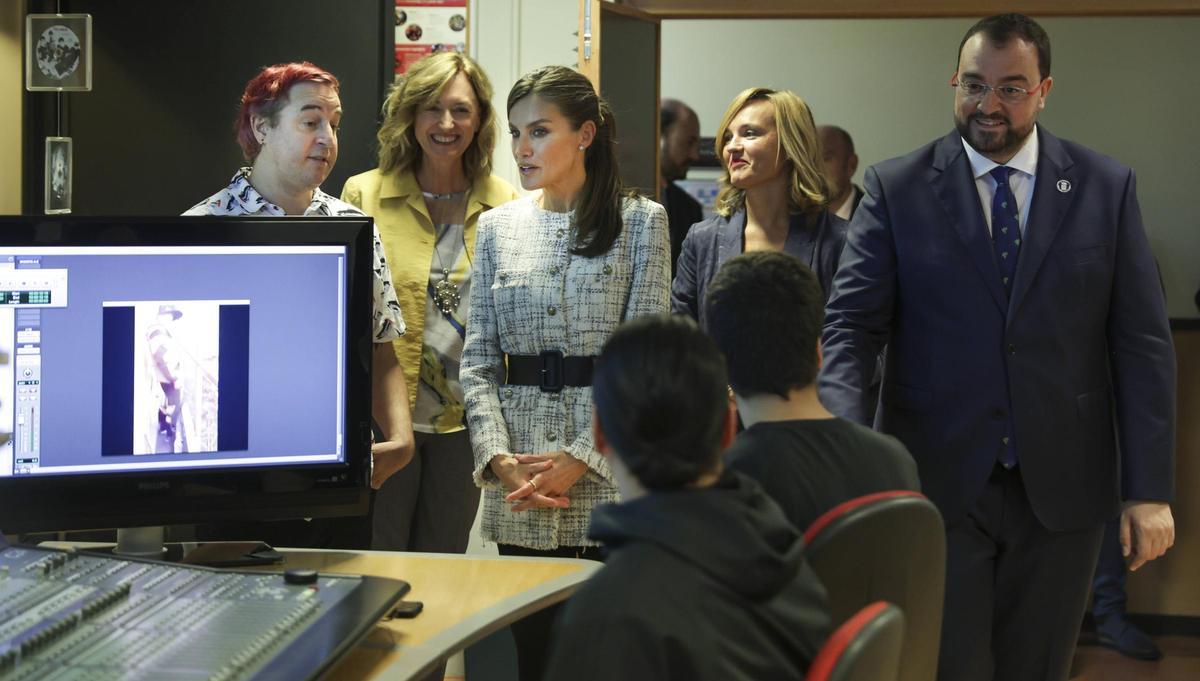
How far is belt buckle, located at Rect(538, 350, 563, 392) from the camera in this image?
2623 millimetres

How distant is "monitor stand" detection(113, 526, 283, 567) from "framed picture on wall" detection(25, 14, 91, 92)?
6.88ft

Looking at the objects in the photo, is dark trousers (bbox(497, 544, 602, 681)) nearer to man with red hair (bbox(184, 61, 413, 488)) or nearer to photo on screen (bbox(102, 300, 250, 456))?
man with red hair (bbox(184, 61, 413, 488))

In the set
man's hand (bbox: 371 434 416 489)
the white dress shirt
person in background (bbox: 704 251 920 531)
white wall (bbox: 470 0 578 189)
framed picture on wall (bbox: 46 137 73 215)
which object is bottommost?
man's hand (bbox: 371 434 416 489)

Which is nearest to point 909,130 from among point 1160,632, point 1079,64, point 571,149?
point 1079,64

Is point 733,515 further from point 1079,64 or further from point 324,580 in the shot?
point 1079,64

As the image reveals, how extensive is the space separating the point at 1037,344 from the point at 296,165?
4.52ft

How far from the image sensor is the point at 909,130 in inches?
275

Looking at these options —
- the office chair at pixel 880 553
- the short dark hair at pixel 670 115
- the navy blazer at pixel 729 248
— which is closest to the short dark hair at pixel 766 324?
the office chair at pixel 880 553

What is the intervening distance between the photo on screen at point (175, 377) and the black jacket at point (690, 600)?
790 mm

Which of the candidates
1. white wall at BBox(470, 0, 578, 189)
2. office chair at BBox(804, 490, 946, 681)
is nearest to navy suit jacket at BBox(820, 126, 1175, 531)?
office chair at BBox(804, 490, 946, 681)

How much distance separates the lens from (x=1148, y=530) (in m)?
2.37

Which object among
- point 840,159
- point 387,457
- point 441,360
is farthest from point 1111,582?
point 387,457

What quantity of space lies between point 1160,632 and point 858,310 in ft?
10.1

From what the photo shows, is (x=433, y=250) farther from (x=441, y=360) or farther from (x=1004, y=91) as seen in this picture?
(x=1004, y=91)
